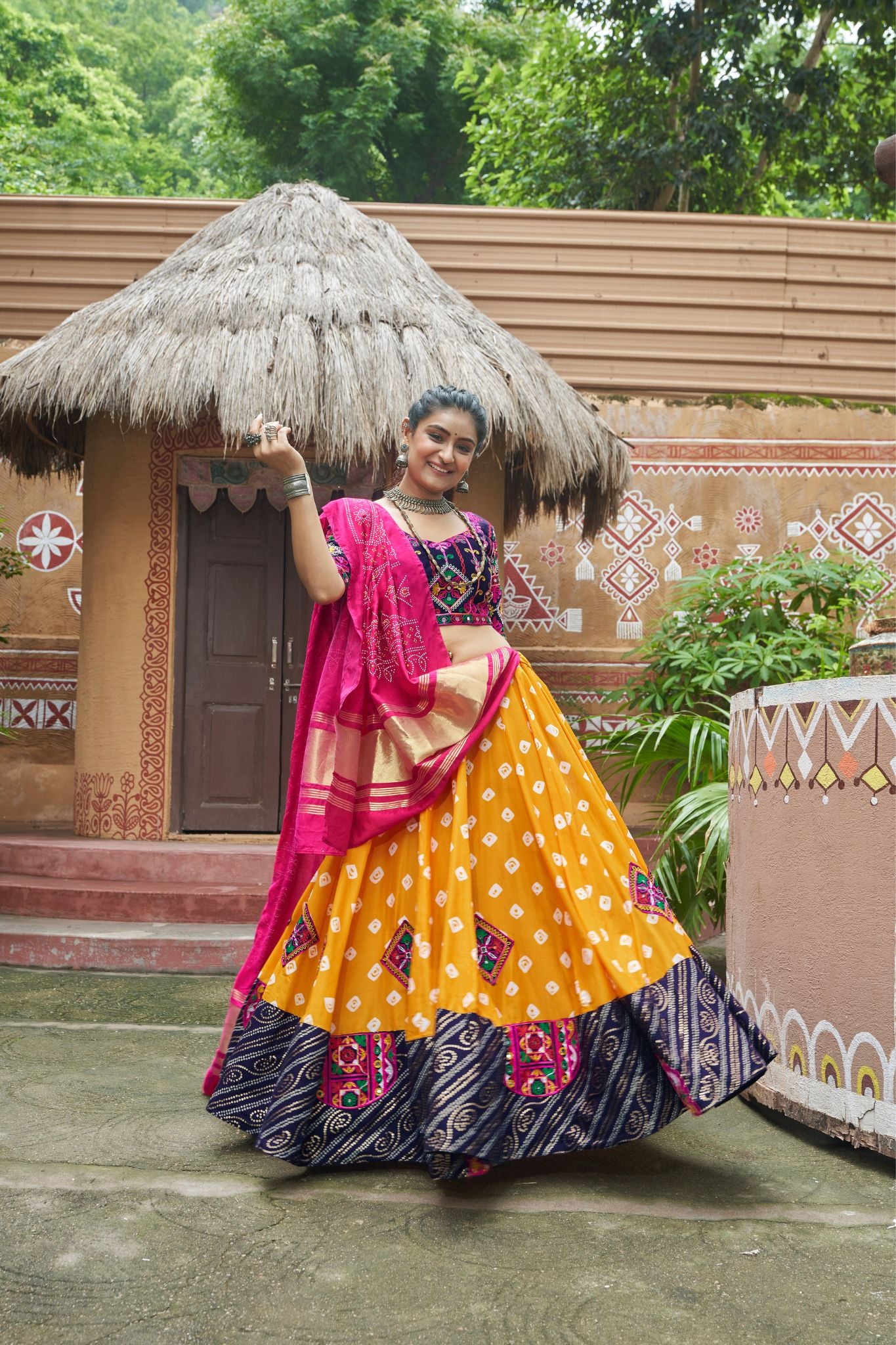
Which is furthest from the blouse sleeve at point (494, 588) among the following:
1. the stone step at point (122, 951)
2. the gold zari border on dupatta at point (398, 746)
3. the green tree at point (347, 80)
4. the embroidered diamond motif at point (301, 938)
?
the green tree at point (347, 80)

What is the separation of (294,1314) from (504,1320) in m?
0.32

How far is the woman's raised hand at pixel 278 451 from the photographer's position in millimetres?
2627

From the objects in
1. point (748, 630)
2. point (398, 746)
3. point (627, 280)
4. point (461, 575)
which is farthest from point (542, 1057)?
point (627, 280)

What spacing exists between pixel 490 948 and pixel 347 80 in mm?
20191

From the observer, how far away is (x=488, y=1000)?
2557 millimetres

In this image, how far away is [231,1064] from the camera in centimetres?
270

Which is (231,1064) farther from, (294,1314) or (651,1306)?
(651,1306)

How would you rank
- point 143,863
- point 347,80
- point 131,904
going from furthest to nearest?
1. point 347,80
2. point 143,863
3. point 131,904

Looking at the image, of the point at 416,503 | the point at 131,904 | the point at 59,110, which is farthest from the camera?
the point at 59,110

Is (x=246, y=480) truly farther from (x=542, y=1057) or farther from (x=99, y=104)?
(x=99, y=104)

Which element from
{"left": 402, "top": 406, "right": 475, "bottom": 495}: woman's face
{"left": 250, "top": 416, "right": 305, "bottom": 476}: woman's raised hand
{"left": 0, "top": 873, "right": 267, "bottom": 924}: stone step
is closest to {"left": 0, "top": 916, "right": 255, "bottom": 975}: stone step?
{"left": 0, "top": 873, "right": 267, "bottom": 924}: stone step

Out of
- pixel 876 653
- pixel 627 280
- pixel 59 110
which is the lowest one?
pixel 876 653

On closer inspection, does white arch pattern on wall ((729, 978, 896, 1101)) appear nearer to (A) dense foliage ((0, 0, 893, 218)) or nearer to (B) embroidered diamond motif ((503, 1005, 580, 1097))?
(B) embroidered diamond motif ((503, 1005, 580, 1097))

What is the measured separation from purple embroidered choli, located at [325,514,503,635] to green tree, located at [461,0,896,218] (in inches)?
480
